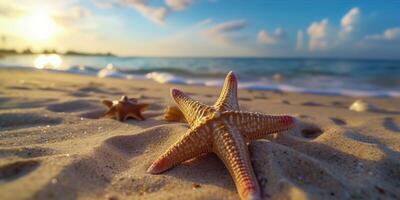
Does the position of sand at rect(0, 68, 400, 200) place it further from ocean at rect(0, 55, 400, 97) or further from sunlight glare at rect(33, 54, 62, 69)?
sunlight glare at rect(33, 54, 62, 69)

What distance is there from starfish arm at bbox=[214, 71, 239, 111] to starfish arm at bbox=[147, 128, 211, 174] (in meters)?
0.37

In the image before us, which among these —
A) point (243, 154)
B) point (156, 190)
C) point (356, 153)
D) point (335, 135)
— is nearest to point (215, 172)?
point (243, 154)

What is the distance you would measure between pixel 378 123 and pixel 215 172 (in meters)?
3.28

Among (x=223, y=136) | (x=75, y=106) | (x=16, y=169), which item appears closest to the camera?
(x=16, y=169)

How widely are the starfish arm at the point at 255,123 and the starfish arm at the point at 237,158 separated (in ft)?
0.28

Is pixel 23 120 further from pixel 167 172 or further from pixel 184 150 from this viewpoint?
pixel 184 150

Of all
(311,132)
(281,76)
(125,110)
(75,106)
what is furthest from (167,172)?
(281,76)

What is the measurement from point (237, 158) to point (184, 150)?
1.62ft

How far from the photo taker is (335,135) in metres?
3.74

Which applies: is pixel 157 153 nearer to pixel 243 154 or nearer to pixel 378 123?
pixel 243 154

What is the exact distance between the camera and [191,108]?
10.8ft

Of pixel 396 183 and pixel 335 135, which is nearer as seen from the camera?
pixel 396 183

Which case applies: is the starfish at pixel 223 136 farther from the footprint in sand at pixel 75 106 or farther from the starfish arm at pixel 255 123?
the footprint in sand at pixel 75 106

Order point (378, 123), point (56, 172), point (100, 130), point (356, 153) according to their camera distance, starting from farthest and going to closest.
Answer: point (378, 123), point (100, 130), point (356, 153), point (56, 172)
